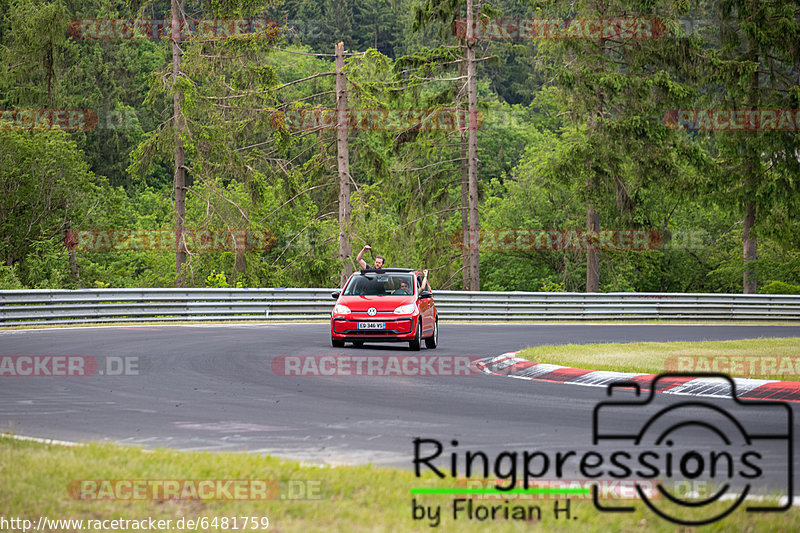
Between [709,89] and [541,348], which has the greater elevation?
[709,89]

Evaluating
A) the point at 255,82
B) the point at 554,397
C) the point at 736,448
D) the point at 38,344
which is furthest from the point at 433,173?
the point at 736,448

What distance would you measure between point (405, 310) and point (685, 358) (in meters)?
5.45

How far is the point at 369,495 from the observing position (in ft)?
19.8

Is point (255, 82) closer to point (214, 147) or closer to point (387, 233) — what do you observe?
point (214, 147)

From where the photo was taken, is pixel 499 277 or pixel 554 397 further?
pixel 499 277

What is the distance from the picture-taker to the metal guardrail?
25.6 metres

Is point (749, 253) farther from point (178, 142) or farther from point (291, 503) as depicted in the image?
point (291, 503)

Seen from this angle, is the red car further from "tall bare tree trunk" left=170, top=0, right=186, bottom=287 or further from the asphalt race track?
"tall bare tree trunk" left=170, top=0, right=186, bottom=287

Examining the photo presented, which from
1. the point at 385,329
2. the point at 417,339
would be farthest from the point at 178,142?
the point at 417,339

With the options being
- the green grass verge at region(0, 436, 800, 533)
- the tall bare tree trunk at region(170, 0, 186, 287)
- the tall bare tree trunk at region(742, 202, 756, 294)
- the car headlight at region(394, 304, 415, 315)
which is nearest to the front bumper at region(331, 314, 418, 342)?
the car headlight at region(394, 304, 415, 315)

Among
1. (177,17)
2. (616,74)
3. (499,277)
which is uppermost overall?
(177,17)

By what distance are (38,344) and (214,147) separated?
21.5 metres

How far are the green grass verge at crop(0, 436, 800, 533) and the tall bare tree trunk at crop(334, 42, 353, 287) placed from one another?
29.4 meters

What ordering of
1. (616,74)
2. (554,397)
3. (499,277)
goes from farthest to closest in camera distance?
(499,277)
(616,74)
(554,397)
